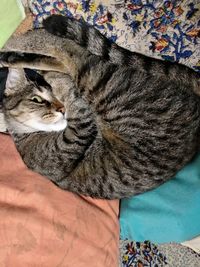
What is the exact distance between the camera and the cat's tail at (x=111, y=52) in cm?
128

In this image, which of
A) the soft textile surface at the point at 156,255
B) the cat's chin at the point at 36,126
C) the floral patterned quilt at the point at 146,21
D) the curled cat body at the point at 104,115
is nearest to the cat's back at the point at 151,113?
the curled cat body at the point at 104,115

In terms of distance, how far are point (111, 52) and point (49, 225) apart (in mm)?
701

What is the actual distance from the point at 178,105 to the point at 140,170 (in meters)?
0.29

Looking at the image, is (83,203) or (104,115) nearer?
(104,115)

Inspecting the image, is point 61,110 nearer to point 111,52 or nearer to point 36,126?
point 36,126

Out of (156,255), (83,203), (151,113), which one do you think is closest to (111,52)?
(151,113)

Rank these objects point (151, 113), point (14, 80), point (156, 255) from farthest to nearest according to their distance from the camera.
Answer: point (156, 255) → point (14, 80) → point (151, 113)

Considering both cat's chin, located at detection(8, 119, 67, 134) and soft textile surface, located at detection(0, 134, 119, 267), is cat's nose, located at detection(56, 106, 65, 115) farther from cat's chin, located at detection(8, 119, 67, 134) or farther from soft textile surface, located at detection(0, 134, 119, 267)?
soft textile surface, located at detection(0, 134, 119, 267)

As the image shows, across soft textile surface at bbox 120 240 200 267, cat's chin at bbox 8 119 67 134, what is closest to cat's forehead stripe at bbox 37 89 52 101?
cat's chin at bbox 8 119 67 134

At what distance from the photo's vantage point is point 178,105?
124 centimetres

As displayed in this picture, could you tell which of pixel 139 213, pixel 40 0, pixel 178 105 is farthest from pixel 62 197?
pixel 40 0

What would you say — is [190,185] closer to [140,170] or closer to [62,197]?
[140,170]

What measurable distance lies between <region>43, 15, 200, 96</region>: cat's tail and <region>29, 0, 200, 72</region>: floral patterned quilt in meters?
0.03

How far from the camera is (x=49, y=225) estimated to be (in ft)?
4.32
